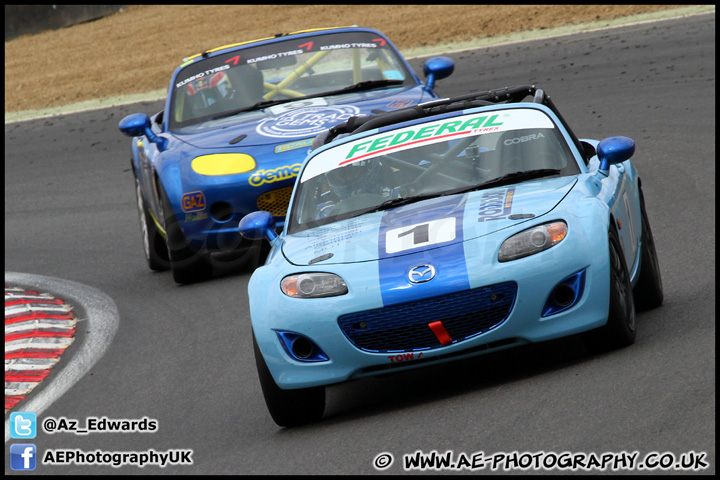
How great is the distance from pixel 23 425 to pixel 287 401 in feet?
5.26

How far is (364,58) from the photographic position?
33.4 feet

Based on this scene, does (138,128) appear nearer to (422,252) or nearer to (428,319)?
(422,252)

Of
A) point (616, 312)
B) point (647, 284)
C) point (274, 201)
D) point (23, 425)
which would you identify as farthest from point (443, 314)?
→ point (274, 201)

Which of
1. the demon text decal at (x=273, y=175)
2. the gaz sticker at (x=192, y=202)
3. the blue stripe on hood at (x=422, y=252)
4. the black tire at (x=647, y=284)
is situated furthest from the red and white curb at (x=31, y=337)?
the black tire at (x=647, y=284)

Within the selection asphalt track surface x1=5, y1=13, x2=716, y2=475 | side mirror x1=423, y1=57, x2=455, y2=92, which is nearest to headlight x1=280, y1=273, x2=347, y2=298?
asphalt track surface x1=5, y1=13, x2=716, y2=475

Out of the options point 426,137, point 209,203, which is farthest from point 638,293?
point 209,203

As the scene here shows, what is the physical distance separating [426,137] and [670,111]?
269 inches

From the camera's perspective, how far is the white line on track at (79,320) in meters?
6.62

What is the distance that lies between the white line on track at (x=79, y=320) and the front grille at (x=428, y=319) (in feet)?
6.63

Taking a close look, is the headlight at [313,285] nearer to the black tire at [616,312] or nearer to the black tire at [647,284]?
the black tire at [616,312]

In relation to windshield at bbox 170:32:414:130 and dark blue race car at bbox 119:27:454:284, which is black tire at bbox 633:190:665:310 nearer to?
dark blue race car at bbox 119:27:454:284

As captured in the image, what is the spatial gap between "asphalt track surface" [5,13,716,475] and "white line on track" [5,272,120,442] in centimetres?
4

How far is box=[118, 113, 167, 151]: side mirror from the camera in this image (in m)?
9.59

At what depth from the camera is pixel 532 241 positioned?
17.0 ft
